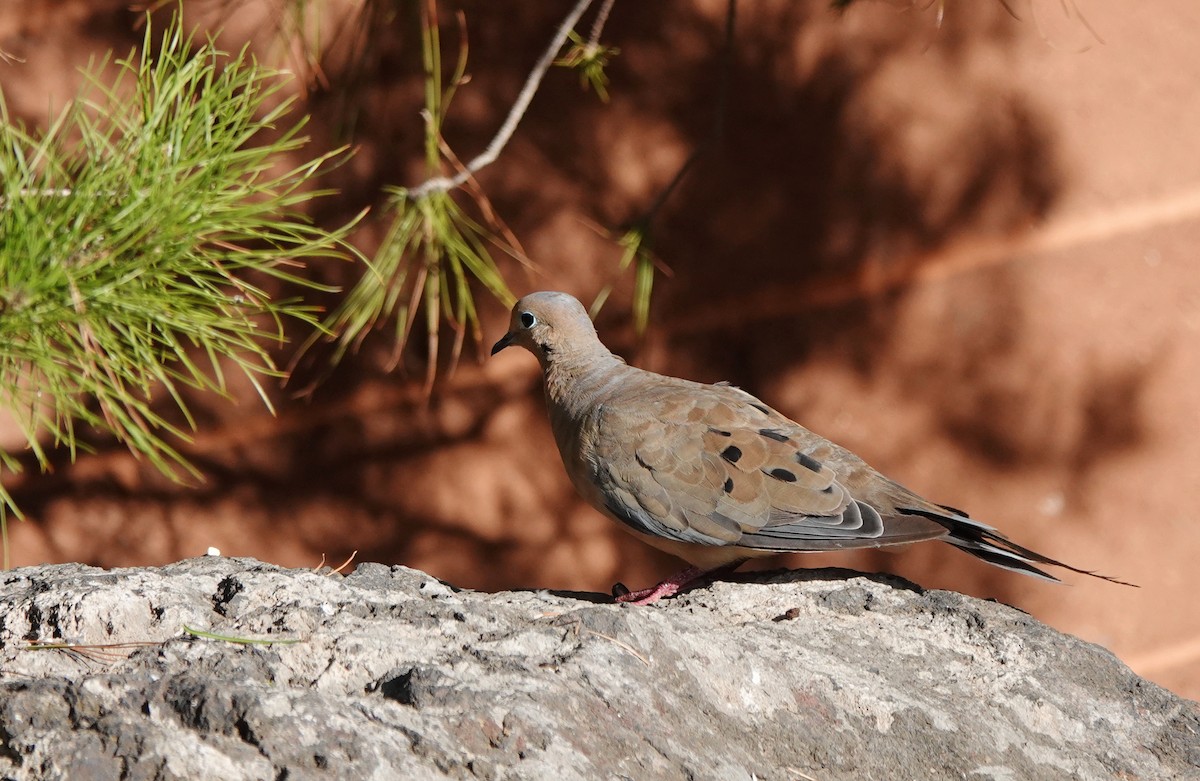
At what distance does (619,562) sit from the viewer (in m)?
3.43

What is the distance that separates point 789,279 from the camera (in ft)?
10.5

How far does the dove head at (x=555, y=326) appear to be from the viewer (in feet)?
8.58

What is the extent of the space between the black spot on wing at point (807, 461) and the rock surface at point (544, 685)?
223mm

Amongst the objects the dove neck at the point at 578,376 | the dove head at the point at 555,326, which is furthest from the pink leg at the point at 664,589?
the dove head at the point at 555,326

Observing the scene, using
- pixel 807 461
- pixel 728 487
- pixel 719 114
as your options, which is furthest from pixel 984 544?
pixel 719 114

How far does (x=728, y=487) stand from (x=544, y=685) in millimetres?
881

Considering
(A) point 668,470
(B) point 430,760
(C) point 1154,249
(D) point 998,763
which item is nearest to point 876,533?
(A) point 668,470

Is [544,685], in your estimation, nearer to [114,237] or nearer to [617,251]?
[114,237]

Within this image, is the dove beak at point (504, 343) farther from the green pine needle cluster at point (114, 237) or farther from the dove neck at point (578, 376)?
the green pine needle cluster at point (114, 237)

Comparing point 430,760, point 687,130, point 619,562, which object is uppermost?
point 687,130

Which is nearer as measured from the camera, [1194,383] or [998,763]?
[998,763]

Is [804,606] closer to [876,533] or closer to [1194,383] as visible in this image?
[876,533]

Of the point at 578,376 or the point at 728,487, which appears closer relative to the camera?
the point at 728,487

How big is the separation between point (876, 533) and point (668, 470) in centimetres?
40
